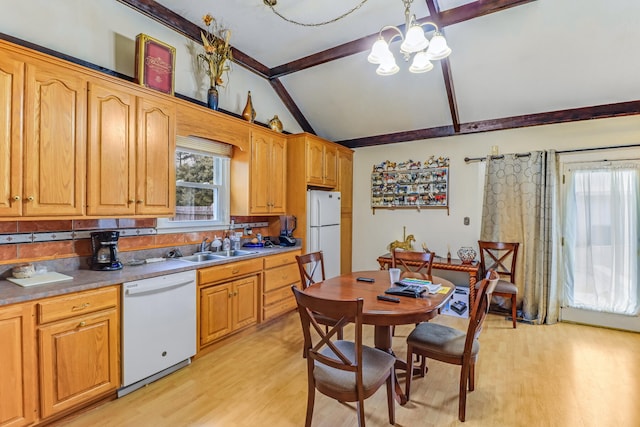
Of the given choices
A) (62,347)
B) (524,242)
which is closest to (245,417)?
(62,347)

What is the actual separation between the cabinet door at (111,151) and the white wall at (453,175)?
356cm

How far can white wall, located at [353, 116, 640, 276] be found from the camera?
12.0ft

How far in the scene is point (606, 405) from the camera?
2162 mm

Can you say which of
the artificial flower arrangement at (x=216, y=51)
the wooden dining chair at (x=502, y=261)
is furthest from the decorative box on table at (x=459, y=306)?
the artificial flower arrangement at (x=216, y=51)

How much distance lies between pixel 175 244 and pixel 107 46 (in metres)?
1.83

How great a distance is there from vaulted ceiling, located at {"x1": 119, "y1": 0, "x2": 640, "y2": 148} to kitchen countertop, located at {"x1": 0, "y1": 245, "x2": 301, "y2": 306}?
2286mm

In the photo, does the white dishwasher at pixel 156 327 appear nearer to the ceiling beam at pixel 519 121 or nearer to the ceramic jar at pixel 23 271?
the ceramic jar at pixel 23 271

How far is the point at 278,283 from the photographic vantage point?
3670 millimetres

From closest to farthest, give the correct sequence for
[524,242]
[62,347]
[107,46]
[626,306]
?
[62,347] → [107,46] → [626,306] → [524,242]

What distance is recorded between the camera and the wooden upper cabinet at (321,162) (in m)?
4.19

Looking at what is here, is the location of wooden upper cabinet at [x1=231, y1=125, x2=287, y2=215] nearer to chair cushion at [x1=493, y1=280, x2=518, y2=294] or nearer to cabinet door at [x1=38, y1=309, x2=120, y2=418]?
cabinet door at [x1=38, y1=309, x2=120, y2=418]

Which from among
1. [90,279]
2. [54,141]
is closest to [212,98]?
[54,141]

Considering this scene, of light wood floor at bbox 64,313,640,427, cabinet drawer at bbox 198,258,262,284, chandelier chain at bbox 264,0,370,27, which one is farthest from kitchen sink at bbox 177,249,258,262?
chandelier chain at bbox 264,0,370,27

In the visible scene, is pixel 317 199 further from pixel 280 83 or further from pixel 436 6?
pixel 436 6
